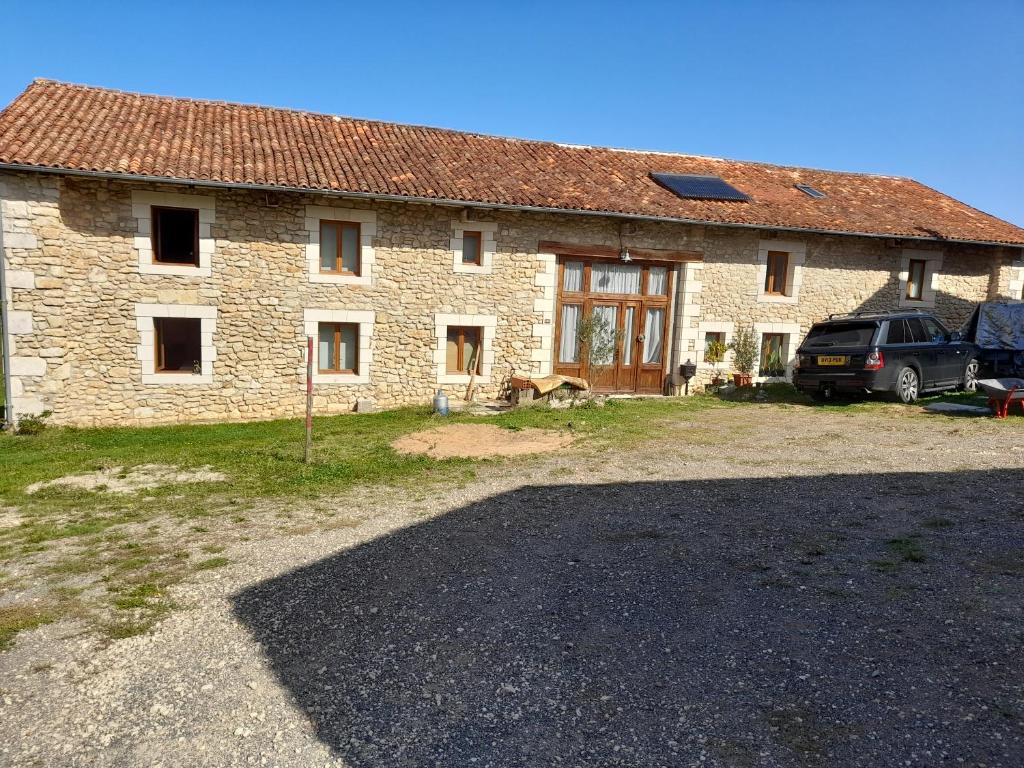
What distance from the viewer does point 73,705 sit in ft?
10.4

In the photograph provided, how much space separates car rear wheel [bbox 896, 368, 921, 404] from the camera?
11766 mm

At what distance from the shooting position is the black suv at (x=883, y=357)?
1159 cm

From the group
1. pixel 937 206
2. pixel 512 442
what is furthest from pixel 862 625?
pixel 937 206

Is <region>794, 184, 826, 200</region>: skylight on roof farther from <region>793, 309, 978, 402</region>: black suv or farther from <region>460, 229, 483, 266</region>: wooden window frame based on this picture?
<region>460, 229, 483, 266</region>: wooden window frame

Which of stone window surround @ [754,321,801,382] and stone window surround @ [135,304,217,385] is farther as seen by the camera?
stone window surround @ [754,321,801,382]

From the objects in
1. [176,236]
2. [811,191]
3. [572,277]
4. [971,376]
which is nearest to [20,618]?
[176,236]

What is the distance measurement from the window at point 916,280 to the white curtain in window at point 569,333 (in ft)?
26.3

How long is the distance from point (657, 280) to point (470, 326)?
13.5 ft

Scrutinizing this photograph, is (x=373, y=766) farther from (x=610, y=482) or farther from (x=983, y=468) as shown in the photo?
(x=983, y=468)

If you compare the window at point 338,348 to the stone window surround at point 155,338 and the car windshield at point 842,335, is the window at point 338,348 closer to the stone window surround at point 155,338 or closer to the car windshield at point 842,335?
the stone window surround at point 155,338

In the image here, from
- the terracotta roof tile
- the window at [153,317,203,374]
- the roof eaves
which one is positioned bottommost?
the window at [153,317,203,374]

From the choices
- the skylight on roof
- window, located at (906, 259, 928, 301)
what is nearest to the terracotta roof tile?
the skylight on roof

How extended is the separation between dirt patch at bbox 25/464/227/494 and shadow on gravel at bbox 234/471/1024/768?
135 inches

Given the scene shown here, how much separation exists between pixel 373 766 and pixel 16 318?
10679 millimetres
